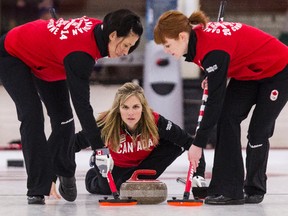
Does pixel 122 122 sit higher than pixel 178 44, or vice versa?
pixel 178 44

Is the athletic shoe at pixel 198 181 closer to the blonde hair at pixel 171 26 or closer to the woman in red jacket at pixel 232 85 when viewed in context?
the woman in red jacket at pixel 232 85

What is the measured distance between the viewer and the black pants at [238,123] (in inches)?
144

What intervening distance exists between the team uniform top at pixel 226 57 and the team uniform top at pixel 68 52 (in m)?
0.36

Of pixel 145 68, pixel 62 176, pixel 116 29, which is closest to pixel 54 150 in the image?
pixel 62 176

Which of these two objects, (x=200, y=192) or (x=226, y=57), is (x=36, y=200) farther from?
(x=226, y=57)

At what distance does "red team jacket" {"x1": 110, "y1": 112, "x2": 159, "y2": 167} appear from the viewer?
411 centimetres

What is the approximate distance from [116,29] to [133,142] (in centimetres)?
Answer: 80

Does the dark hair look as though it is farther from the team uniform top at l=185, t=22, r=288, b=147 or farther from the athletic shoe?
the athletic shoe

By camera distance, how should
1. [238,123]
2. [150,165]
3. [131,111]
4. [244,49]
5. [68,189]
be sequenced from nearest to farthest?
[244,49], [238,123], [68,189], [131,111], [150,165]

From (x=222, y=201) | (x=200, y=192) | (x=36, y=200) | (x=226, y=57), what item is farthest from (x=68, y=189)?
(x=226, y=57)

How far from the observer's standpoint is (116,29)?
11.3 feet

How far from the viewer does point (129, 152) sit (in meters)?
4.17

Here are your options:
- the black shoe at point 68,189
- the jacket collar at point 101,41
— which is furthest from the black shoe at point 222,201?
the jacket collar at point 101,41

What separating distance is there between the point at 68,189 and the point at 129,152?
42 cm
